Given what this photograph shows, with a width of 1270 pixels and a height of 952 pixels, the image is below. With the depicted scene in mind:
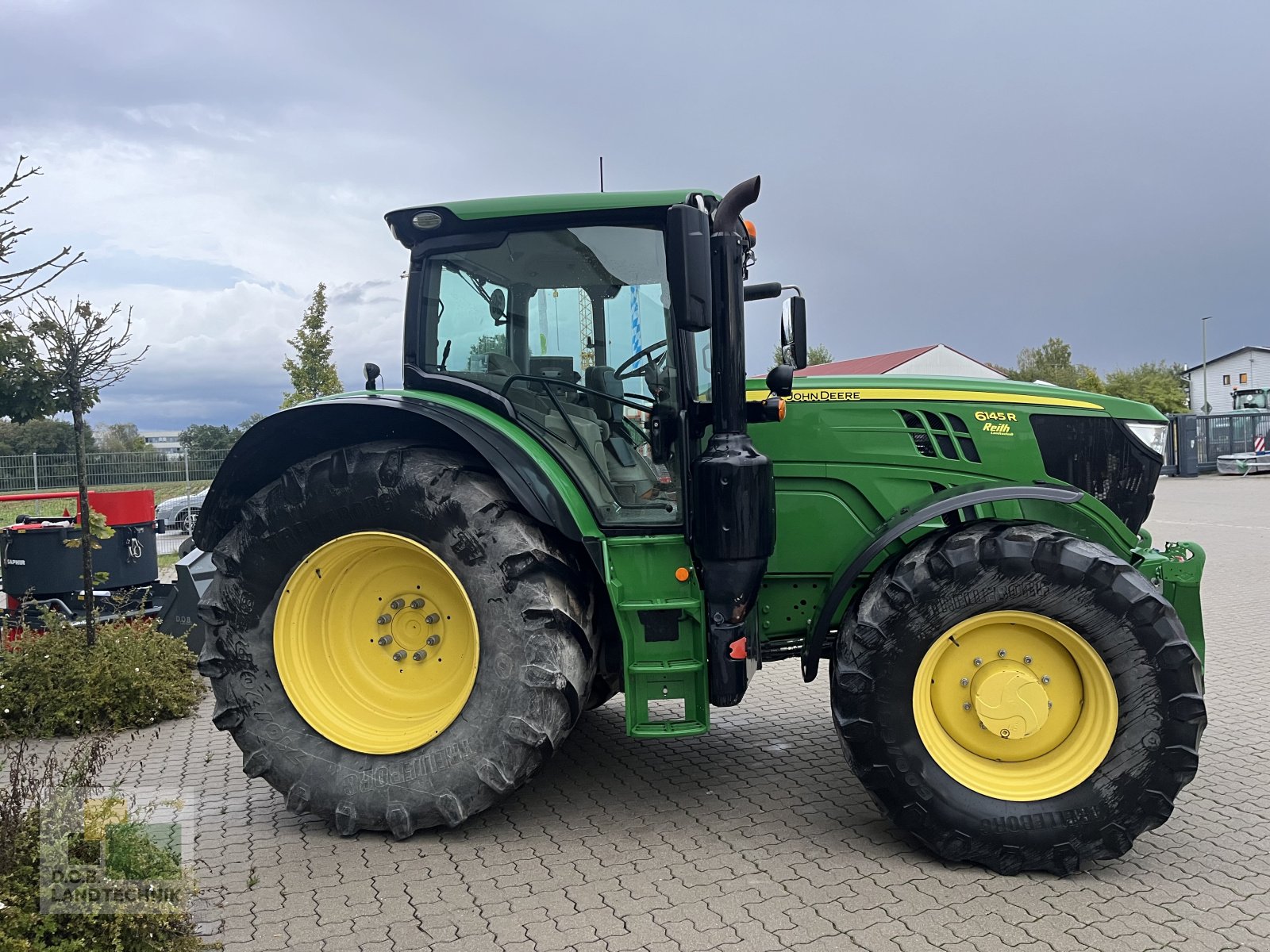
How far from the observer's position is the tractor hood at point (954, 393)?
4.17 metres

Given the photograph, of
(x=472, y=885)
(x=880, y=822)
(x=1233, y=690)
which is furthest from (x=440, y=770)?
(x=1233, y=690)

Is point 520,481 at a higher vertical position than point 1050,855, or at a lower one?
higher

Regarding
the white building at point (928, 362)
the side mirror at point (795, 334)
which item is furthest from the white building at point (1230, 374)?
the side mirror at point (795, 334)

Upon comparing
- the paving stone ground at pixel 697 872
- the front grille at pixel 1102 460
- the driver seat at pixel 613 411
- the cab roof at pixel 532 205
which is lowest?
the paving stone ground at pixel 697 872

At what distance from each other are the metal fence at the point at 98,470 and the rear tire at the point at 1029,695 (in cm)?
1664

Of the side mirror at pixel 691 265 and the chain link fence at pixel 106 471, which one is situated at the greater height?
the side mirror at pixel 691 265

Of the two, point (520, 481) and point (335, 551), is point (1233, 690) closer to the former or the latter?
point (520, 481)

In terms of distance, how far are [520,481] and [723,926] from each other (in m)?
1.74

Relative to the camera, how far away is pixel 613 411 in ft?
13.3

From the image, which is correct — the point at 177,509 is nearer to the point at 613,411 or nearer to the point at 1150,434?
the point at 613,411

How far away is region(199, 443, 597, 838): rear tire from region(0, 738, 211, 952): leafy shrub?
80 cm

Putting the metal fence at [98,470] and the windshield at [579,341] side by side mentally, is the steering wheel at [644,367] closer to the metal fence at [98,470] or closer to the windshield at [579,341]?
the windshield at [579,341]

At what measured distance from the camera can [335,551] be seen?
4031 millimetres

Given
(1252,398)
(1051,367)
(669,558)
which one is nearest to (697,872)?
(669,558)
